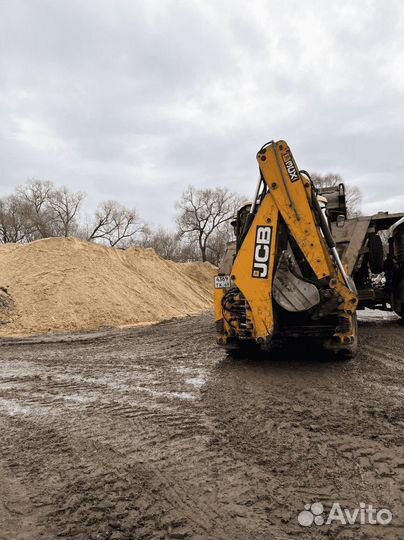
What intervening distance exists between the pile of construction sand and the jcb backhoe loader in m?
9.91

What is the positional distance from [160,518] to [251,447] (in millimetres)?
1067

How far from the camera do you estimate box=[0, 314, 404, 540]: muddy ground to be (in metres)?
2.29

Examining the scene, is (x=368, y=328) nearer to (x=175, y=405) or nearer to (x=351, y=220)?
(x=351, y=220)

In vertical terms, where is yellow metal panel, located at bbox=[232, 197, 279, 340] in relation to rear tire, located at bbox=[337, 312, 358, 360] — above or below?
above

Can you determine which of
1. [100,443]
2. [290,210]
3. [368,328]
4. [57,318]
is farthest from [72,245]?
[100,443]

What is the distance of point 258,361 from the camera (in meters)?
6.33

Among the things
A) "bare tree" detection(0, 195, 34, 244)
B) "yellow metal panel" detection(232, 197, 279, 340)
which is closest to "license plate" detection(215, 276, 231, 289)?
"yellow metal panel" detection(232, 197, 279, 340)

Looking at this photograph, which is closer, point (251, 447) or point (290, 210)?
point (251, 447)

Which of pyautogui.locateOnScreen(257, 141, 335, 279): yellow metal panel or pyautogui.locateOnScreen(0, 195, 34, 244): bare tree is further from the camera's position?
pyautogui.locateOnScreen(0, 195, 34, 244): bare tree

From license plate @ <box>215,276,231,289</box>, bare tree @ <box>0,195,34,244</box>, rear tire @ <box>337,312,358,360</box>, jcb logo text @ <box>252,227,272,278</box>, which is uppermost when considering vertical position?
bare tree @ <box>0,195,34,244</box>

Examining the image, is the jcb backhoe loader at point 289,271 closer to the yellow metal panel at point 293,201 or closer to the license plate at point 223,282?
the yellow metal panel at point 293,201

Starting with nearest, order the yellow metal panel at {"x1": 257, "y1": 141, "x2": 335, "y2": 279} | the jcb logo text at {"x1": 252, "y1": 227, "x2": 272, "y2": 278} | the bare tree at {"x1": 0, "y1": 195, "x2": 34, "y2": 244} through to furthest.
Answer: the yellow metal panel at {"x1": 257, "y1": 141, "x2": 335, "y2": 279}, the jcb logo text at {"x1": 252, "y1": 227, "x2": 272, "y2": 278}, the bare tree at {"x1": 0, "y1": 195, "x2": 34, "y2": 244}

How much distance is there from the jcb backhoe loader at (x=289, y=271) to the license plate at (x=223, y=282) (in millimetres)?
165

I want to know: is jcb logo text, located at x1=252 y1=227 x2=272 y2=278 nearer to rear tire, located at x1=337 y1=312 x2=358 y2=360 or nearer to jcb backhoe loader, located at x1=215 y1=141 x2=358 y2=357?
jcb backhoe loader, located at x1=215 y1=141 x2=358 y2=357
